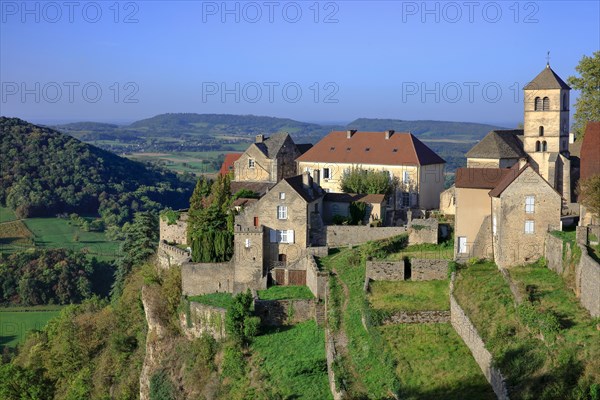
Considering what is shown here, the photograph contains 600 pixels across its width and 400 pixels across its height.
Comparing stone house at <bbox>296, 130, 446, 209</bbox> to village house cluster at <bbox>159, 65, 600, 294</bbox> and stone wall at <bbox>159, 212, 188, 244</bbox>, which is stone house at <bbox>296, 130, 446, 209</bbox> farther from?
stone wall at <bbox>159, 212, 188, 244</bbox>

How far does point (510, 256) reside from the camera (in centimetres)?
3509

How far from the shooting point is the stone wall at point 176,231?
50188 mm

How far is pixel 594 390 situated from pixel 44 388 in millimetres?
38446

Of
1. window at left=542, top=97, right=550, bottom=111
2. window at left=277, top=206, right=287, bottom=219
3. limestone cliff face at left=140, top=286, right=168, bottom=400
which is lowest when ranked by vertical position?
limestone cliff face at left=140, top=286, right=168, bottom=400

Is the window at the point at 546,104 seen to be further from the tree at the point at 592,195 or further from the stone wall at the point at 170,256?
the stone wall at the point at 170,256

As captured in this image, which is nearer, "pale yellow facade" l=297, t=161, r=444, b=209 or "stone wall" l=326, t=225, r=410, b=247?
"stone wall" l=326, t=225, r=410, b=247

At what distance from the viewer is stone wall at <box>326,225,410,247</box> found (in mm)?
42812

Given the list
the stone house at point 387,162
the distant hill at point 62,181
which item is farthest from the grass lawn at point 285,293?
the distant hill at point 62,181

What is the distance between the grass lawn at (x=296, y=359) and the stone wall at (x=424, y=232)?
8207 millimetres

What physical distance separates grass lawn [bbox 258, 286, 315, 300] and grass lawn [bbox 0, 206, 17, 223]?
73.5 meters

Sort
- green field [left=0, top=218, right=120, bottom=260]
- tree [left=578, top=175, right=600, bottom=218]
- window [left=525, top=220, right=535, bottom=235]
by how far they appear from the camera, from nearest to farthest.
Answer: tree [left=578, top=175, right=600, bottom=218]
window [left=525, top=220, right=535, bottom=235]
green field [left=0, top=218, right=120, bottom=260]

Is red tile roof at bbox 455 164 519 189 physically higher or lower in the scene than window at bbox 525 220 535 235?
higher

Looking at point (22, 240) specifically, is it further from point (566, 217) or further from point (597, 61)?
point (566, 217)

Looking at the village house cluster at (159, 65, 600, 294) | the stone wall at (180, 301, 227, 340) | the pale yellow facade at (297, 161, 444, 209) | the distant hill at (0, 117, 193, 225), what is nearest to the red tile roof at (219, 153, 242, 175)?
the village house cluster at (159, 65, 600, 294)
